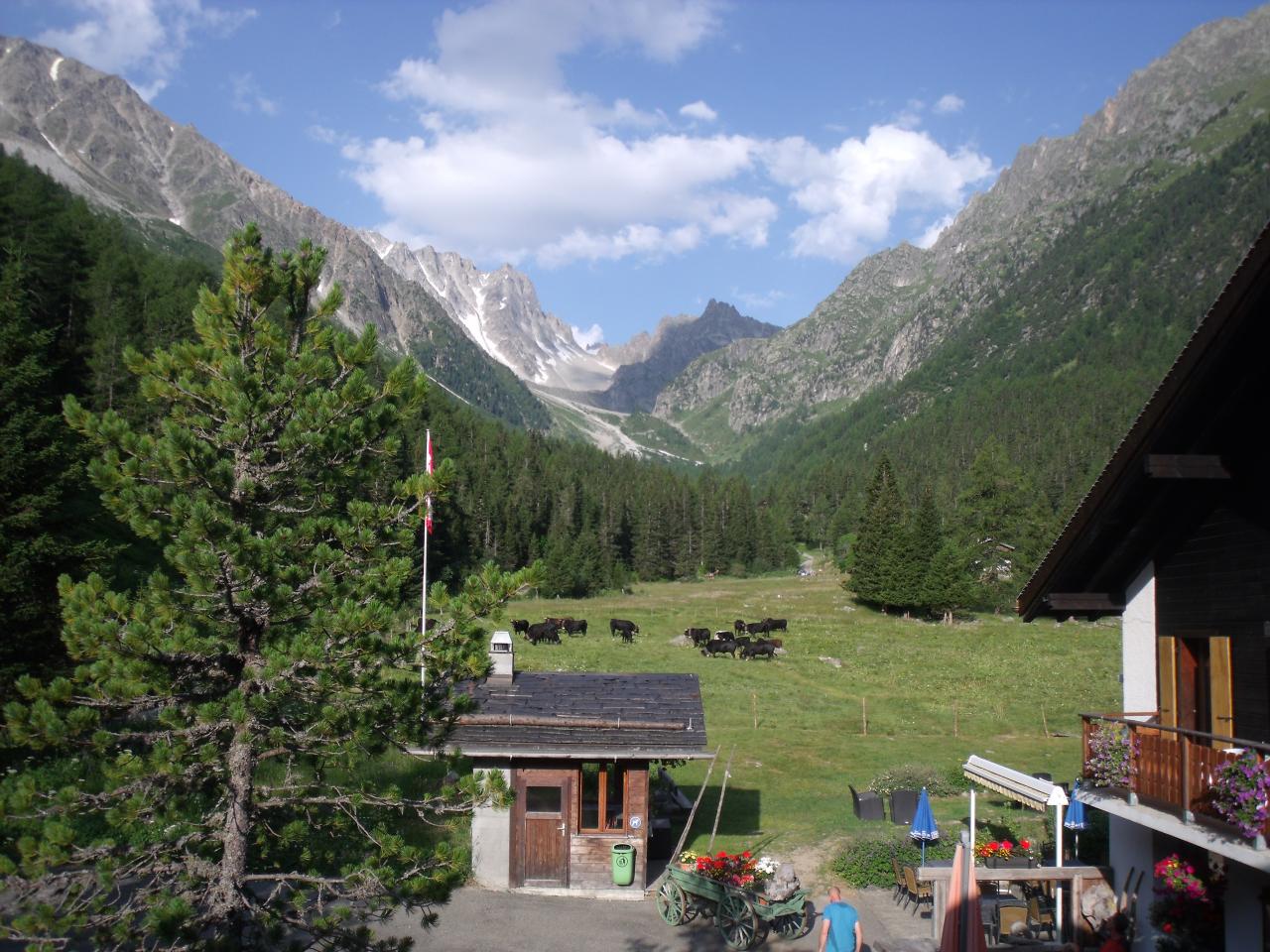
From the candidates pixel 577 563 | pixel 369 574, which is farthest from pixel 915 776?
pixel 577 563

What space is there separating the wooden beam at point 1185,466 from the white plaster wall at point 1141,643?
2697 millimetres

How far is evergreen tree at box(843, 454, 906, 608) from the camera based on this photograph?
7356 cm

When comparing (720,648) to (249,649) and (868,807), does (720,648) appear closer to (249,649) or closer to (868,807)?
(868,807)

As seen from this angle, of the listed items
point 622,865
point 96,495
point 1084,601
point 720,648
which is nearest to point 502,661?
point 622,865

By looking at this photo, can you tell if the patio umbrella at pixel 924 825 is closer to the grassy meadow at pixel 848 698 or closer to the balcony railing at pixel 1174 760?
the grassy meadow at pixel 848 698

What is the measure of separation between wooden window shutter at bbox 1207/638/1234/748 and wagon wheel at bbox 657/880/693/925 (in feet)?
34.2

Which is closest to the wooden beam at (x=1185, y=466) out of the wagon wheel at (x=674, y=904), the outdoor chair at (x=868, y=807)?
the wagon wheel at (x=674, y=904)

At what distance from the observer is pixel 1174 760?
11.6 metres

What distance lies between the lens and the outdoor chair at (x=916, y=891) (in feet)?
61.0

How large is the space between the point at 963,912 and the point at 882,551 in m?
66.9

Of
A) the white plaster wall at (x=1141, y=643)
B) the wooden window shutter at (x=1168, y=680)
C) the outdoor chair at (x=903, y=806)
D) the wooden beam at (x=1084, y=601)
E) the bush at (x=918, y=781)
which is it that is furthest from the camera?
the bush at (x=918, y=781)

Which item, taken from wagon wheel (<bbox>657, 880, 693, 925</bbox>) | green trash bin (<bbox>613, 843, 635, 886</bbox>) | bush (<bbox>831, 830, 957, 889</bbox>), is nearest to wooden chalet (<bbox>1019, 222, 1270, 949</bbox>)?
bush (<bbox>831, 830, 957, 889</bbox>)

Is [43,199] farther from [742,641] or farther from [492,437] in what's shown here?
[742,641]

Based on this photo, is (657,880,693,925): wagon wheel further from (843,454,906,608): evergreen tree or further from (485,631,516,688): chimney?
(843,454,906,608): evergreen tree
